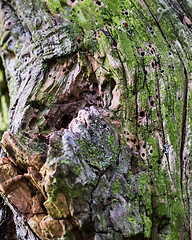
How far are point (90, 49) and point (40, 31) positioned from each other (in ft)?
1.79

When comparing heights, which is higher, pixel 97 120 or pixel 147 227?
pixel 97 120

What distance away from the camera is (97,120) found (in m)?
1.89

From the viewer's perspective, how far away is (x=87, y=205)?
1560mm

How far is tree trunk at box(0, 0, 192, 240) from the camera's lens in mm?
1598

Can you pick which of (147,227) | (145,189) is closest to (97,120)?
(145,189)

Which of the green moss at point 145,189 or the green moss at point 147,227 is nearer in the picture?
the green moss at point 147,227

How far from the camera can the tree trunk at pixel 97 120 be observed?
1.60m

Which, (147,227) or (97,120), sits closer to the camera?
(147,227)

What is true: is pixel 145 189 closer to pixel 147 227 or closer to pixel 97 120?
pixel 147 227

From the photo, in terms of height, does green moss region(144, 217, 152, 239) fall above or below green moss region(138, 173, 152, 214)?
below

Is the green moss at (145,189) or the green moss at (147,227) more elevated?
the green moss at (145,189)

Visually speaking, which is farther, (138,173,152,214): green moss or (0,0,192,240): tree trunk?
(138,173,152,214): green moss

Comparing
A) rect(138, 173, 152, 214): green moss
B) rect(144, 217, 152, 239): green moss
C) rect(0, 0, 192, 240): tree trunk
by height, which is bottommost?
rect(144, 217, 152, 239): green moss

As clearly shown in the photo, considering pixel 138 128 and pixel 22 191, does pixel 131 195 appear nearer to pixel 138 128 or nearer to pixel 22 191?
pixel 138 128
